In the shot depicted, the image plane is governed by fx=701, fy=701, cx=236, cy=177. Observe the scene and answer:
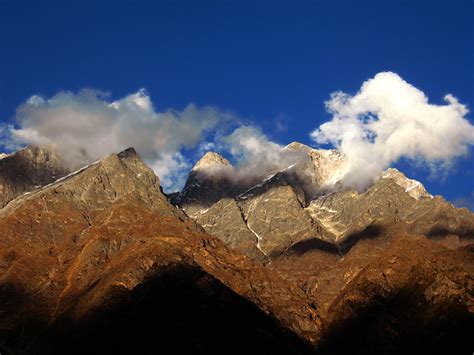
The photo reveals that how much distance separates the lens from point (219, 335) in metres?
158

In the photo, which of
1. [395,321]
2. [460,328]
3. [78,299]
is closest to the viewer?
[460,328]

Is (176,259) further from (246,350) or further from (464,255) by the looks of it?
(464,255)

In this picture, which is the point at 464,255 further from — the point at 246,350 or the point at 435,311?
the point at 246,350

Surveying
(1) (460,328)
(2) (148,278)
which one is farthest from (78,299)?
(1) (460,328)

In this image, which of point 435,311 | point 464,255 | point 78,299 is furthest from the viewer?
point 464,255

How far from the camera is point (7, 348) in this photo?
166125 millimetres

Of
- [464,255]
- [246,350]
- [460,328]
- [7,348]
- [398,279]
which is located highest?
[464,255]

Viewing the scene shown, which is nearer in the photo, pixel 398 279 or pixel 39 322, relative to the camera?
pixel 39 322

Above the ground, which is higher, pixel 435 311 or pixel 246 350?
pixel 435 311

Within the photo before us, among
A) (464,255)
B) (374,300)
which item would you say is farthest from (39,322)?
(464,255)

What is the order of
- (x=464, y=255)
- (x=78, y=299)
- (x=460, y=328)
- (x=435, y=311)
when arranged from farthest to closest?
(x=464, y=255), (x=78, y=299), (x=435, y=311), (x=460, y=328)

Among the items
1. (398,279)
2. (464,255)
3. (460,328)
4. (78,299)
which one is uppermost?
(464,255)

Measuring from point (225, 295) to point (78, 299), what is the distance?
127ft

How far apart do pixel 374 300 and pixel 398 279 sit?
9535mm
